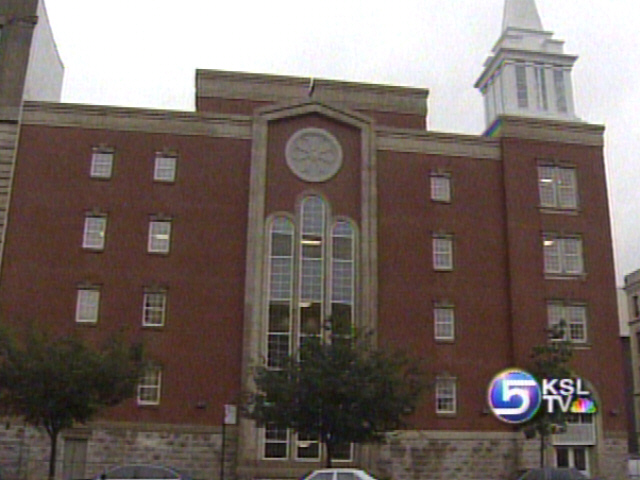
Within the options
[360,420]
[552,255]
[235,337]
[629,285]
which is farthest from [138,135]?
[629,285]

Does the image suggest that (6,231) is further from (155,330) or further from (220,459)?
(220,459)

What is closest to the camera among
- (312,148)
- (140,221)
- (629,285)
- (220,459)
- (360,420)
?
(360,420)

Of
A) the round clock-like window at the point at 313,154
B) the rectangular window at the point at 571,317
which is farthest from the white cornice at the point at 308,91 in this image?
the rectangular window at the point at 571,317

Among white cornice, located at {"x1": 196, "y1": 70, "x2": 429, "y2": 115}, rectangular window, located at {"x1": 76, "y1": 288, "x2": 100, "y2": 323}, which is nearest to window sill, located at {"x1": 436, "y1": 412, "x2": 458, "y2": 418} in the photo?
rectangular window, located at {"x1": 76, "y1": 288, "x2": 100, "y2": 323}

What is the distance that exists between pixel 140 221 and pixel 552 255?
21939mm

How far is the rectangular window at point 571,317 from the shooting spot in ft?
135

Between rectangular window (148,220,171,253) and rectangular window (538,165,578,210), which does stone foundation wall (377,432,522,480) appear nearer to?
rectangular window (538,165,578,210)

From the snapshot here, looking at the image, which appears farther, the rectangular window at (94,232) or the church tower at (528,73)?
the church tower at (528,73)

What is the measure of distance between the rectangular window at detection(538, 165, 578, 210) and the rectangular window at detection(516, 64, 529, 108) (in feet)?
49.5

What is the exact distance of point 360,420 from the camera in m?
30.1

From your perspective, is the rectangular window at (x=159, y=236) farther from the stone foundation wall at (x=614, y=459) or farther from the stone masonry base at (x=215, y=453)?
the stone foundation wall at (x=614, y=459)

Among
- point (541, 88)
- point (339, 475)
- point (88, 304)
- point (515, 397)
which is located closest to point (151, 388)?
point (88, 304)

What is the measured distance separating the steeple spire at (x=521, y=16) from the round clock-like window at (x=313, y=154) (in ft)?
89.5

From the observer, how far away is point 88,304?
37.6 m
